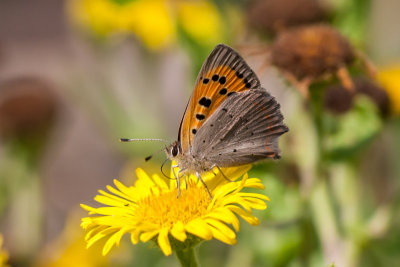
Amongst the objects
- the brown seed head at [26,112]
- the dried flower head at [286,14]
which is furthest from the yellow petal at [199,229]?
the brown seed head at [26,112]

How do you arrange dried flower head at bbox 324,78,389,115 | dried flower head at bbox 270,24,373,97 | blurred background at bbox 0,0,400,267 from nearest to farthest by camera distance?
dried flower head at bbox 270,24,373,97
blurred background at bbox 0,0,400,267
dried flower head at bbox 324,78,389,115

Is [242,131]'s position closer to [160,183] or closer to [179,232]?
[160,183]

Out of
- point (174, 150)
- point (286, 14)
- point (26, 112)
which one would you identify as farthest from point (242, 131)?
point (26, 112)

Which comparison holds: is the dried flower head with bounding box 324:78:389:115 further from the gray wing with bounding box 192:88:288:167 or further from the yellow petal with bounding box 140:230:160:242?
the yellow petal with bounding box 140:230:160:242

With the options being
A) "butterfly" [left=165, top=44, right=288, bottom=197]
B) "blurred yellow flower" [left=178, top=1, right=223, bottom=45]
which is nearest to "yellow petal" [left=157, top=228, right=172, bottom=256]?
"butterfly" [left=165, top=44, right=288, bottom=197]

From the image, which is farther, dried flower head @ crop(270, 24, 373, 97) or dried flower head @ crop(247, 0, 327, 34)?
dried flower head @ crop(247, 0, 327, 34)

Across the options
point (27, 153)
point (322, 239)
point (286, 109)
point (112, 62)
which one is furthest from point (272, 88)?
point (322, 239)

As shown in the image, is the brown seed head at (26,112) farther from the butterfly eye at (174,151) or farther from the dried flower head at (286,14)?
the butterfly eye at (174,151)
